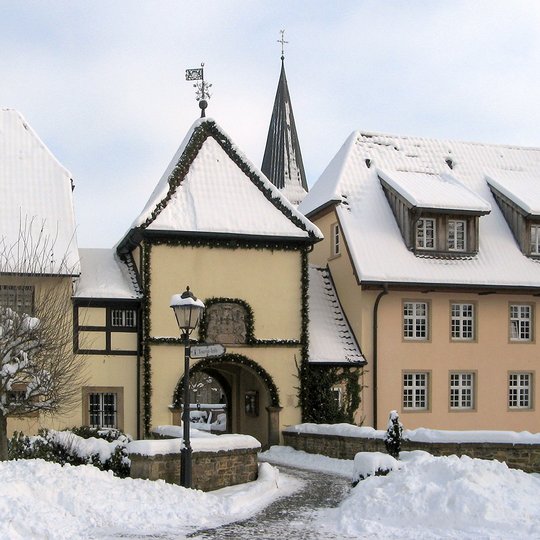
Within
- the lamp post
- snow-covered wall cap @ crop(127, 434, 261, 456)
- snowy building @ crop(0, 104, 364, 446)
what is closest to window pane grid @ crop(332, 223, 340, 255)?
snowy building @ crop(0, 104, 364, 446)

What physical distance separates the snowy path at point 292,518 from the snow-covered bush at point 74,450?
277cm

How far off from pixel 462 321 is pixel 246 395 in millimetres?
7066

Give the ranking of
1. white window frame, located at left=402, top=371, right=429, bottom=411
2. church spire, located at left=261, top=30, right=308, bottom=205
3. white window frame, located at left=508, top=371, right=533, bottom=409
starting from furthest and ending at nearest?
church spire, located at left=261, top=30, right=308, bottom=205
white window frame, located at left=508, top=371, right=533, bottom=409
white window frame, located at left=402, top=371, right=429, bottom=411

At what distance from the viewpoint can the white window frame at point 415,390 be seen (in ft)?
94.2

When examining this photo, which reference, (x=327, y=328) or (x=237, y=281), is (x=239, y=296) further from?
(x=327, y=328)

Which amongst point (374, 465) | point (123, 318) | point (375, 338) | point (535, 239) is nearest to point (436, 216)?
point (535, 239)

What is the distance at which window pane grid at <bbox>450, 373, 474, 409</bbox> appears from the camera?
29.2 metres

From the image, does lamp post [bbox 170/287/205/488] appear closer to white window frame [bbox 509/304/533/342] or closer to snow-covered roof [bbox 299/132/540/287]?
snow-covered roof [bbox 299/132/540/287]

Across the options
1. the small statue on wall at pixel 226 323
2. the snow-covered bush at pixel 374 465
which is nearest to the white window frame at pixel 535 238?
the small statue on wall at pixel 226 323

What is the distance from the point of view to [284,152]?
1960 inches

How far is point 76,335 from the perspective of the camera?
84.6 ft

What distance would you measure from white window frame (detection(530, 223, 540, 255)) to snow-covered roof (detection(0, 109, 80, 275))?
1475 cm

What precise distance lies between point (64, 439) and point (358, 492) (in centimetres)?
605

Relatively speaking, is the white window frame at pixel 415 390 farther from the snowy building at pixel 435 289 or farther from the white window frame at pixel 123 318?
the white window frame at pixel 123 318
